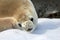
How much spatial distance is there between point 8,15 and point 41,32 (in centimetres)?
26

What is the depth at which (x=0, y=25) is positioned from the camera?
3.53 feet

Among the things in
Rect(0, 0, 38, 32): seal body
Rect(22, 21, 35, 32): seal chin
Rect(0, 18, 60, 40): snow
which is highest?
Rect(0, 0, 38, 32): seal body

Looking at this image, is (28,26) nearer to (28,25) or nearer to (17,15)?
(28,25)

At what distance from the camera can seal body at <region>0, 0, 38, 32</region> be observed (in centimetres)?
109

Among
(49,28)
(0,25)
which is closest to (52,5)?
(49,28)

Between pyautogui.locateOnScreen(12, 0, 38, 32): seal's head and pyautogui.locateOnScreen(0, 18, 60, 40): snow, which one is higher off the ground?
pyautogui.locateOnScreen(12, 0, 38, 32): seal's head

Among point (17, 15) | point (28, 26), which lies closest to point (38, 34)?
point (28, 26)

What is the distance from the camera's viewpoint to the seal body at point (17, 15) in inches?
42.8

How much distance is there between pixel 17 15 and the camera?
1.12 m

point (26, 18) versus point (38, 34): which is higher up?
point (26, 18)

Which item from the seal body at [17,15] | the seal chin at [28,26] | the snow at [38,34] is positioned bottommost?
the snow at [38,34]

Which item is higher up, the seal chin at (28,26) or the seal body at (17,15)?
the seal body at (17,15)

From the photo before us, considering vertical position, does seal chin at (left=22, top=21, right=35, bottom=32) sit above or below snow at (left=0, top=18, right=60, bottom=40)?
above

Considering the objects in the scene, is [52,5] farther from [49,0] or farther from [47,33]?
[47,33]
